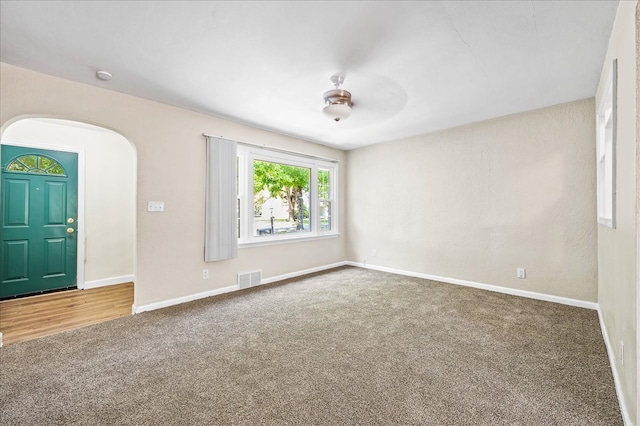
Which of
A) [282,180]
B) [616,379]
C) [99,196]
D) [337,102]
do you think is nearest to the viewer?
[616,379]

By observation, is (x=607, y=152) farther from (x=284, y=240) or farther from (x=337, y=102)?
(x=284, y=240)

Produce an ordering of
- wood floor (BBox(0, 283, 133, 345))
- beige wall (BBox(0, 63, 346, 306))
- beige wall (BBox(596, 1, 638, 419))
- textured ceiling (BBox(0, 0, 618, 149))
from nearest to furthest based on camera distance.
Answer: beige wall (BBox(596, 1, 638, 419)) < textured ceiling (BBox(0, 0, 618, 149)) < beige wall (BBox(0, 63, 346, 306)) < wood floor (BBox(0, 283, 133, 345))

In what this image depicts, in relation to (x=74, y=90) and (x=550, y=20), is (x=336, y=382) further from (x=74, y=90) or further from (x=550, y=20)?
(x=74, y=90)

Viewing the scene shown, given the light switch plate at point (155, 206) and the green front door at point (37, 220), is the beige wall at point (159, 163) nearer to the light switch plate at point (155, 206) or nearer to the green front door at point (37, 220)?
the light switch plate at point (155, 206)

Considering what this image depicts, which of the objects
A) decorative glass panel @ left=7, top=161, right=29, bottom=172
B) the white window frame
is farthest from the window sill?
the white window frame

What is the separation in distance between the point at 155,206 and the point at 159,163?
547mm

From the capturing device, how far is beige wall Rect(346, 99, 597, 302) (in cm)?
345

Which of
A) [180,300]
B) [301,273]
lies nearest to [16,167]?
[180,300]

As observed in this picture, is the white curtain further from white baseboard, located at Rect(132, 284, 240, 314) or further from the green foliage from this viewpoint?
the green foliage

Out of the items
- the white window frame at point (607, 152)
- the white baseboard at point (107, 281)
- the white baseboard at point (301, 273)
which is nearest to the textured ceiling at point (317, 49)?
the white window frame at point (607, 152)

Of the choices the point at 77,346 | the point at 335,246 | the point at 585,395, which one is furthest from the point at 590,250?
the point at 77,346

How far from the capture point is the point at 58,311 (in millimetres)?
3432

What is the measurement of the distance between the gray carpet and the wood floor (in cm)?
34

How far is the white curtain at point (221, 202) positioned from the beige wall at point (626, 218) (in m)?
3.95
